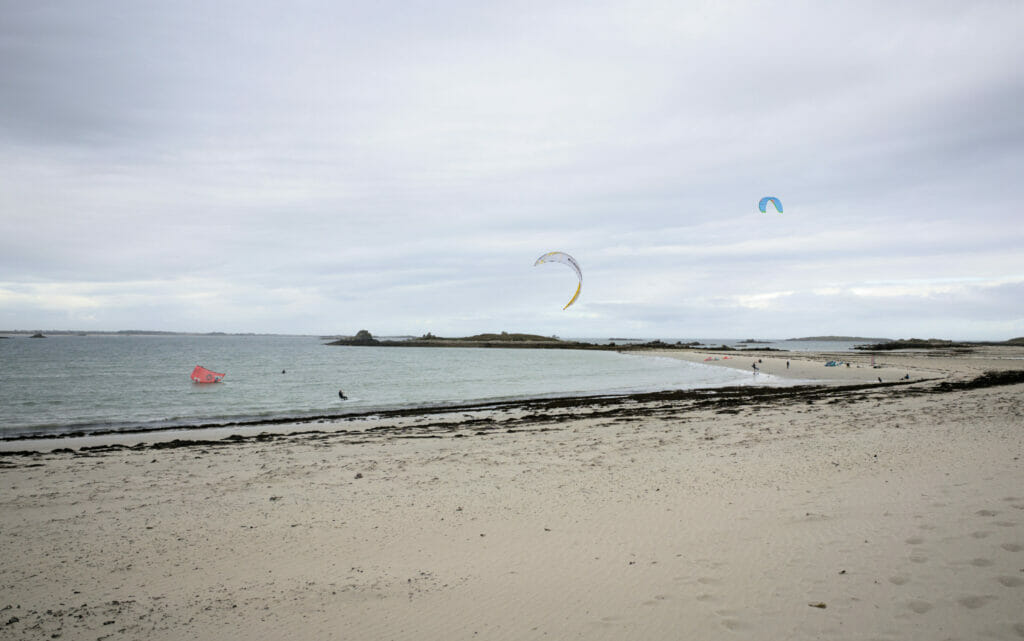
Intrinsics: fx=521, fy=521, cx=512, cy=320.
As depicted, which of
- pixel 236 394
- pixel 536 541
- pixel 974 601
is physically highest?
pixel 974 601

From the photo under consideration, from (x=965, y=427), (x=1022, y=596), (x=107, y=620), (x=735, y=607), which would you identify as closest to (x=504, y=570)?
(x=735, y=607)

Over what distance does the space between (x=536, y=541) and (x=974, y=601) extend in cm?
358

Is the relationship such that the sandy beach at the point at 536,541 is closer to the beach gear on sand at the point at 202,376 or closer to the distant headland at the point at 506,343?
the beach gear on sand at the point at 202,376

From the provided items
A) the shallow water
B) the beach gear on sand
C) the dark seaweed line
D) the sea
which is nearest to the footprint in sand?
the dark seaweed line

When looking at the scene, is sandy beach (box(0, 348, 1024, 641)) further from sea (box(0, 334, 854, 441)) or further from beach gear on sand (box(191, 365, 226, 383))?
beach gear on sand (box(191, 365, 226, 383))

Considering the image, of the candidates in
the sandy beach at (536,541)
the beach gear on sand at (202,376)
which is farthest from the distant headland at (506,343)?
the sandy beach at (536,541)

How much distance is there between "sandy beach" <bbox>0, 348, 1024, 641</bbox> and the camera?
154 inches

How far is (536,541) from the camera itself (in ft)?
18.3

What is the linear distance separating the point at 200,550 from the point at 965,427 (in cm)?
1384

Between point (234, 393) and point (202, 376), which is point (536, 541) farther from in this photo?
point (202, 376)

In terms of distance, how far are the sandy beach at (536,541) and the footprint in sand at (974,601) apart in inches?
1.7

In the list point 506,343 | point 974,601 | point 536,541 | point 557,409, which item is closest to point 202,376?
point 557,409

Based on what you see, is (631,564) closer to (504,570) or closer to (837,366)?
(504,570)

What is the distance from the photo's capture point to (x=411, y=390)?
1066 inches
